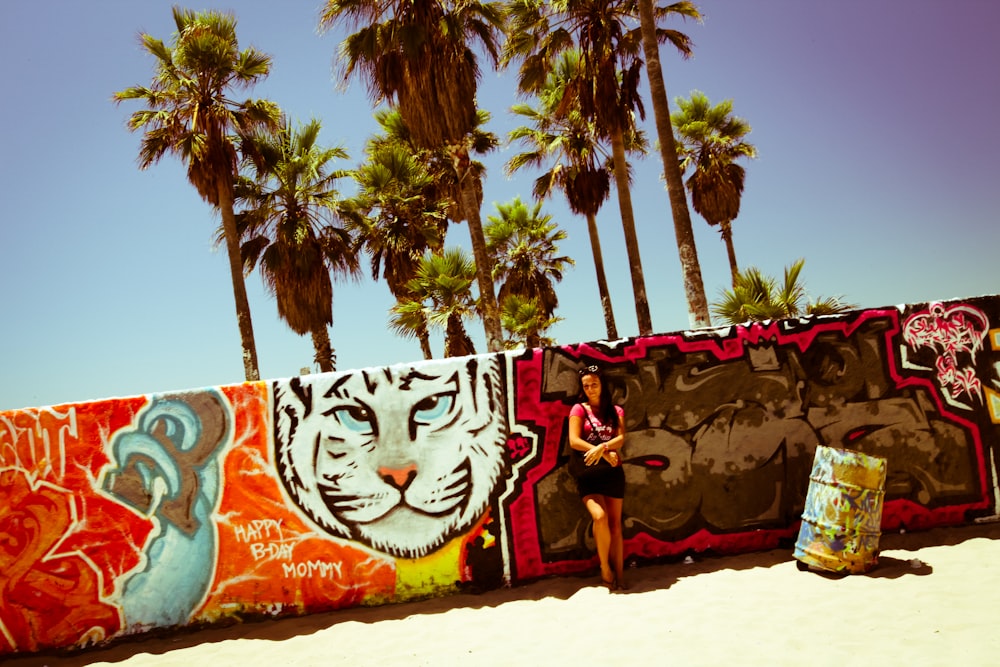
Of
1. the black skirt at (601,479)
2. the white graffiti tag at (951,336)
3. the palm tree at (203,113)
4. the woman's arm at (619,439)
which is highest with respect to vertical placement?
the palm tree at (203,113)

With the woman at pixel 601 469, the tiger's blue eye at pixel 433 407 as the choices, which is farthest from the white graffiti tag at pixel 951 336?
the tiger's blue eye at pixel 433 407

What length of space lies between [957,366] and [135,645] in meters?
7.02

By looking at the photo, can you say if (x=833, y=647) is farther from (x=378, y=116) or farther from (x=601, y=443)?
(x=378, y=116)

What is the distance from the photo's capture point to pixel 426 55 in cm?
1225

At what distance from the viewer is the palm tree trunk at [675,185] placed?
9984 mm

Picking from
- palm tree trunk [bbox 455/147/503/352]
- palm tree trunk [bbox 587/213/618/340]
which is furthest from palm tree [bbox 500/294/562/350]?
palm tree trunk [bbox 455/147/503/352]

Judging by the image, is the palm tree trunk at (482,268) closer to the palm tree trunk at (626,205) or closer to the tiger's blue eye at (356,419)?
the palm tree trunk at (626,205)

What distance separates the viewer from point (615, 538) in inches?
183

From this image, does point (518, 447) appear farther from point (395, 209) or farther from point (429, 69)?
point (395, 209)

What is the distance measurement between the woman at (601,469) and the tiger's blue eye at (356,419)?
1.63 m

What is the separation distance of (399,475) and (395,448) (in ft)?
0.72

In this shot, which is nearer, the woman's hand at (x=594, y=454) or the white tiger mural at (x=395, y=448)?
the woman's hand at (x=594, y=454)

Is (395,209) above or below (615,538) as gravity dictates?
above

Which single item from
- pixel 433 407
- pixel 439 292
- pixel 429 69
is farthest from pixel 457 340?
pixel 433 407
